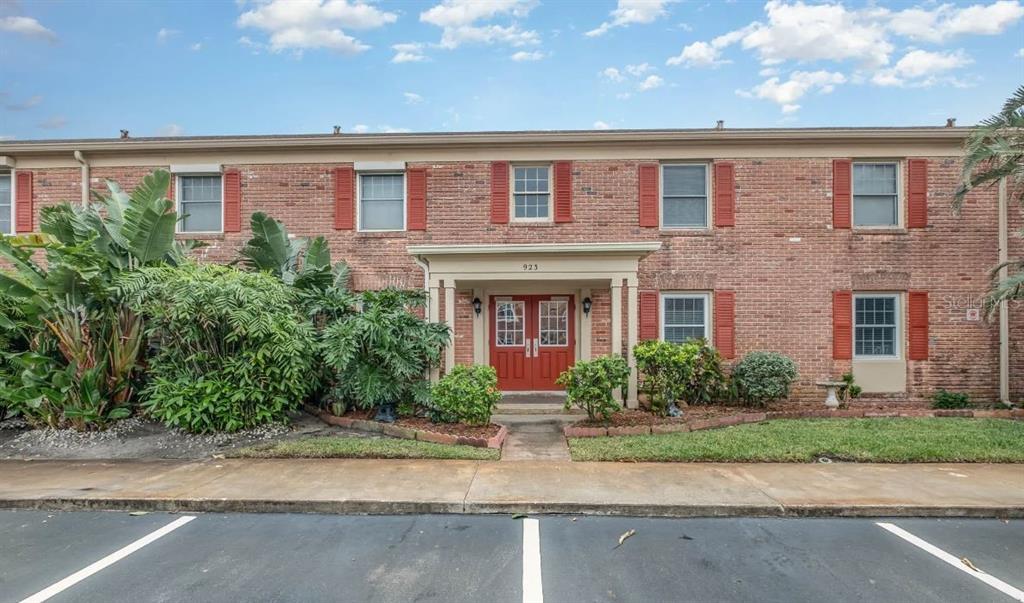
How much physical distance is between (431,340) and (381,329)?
859 millimetres

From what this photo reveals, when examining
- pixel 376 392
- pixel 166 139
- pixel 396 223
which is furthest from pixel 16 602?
pixel 166 139

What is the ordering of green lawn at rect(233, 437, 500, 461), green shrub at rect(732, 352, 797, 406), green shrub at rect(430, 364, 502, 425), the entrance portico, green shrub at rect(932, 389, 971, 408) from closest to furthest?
green lawn at rect(233, 437, 500, 461), green shrub at rect(430, 364, 502, 425), green shrub at rect(732, 352, 797, 406), green shrub at rect(932, 389, 971, 408), the entrance portico

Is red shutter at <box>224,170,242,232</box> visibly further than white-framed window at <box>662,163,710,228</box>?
Yes

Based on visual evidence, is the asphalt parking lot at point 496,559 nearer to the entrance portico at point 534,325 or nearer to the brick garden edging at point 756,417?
the brick garden edging at point 756,417

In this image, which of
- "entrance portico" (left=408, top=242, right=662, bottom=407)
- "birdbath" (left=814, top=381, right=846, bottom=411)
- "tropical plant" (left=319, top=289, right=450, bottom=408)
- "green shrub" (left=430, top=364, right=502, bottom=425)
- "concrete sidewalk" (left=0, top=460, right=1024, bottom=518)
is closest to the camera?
"concrete sidewalk" (left=0, top=460, right=1024, bottom=518)

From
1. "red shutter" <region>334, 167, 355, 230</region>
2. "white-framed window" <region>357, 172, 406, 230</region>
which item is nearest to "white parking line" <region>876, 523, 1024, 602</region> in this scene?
"white-framed window" <region>357, 172, 406, 230</region>

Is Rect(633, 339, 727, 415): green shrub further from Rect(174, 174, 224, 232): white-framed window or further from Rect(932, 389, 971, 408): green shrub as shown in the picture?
Rect(174, 174, 224, 232): white-framed window

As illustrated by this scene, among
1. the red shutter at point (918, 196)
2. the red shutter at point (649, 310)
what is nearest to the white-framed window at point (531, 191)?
the red shutter at point (649, 310)

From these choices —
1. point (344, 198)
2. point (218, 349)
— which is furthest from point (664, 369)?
point (344, 198)

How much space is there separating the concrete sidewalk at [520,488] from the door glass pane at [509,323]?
185 inches

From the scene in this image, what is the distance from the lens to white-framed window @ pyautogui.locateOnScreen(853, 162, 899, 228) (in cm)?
1063

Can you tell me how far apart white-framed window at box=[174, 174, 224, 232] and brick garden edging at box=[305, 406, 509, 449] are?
Answer: 17.7 ft

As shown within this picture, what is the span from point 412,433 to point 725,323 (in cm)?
657

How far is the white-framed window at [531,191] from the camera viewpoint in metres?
10.9
